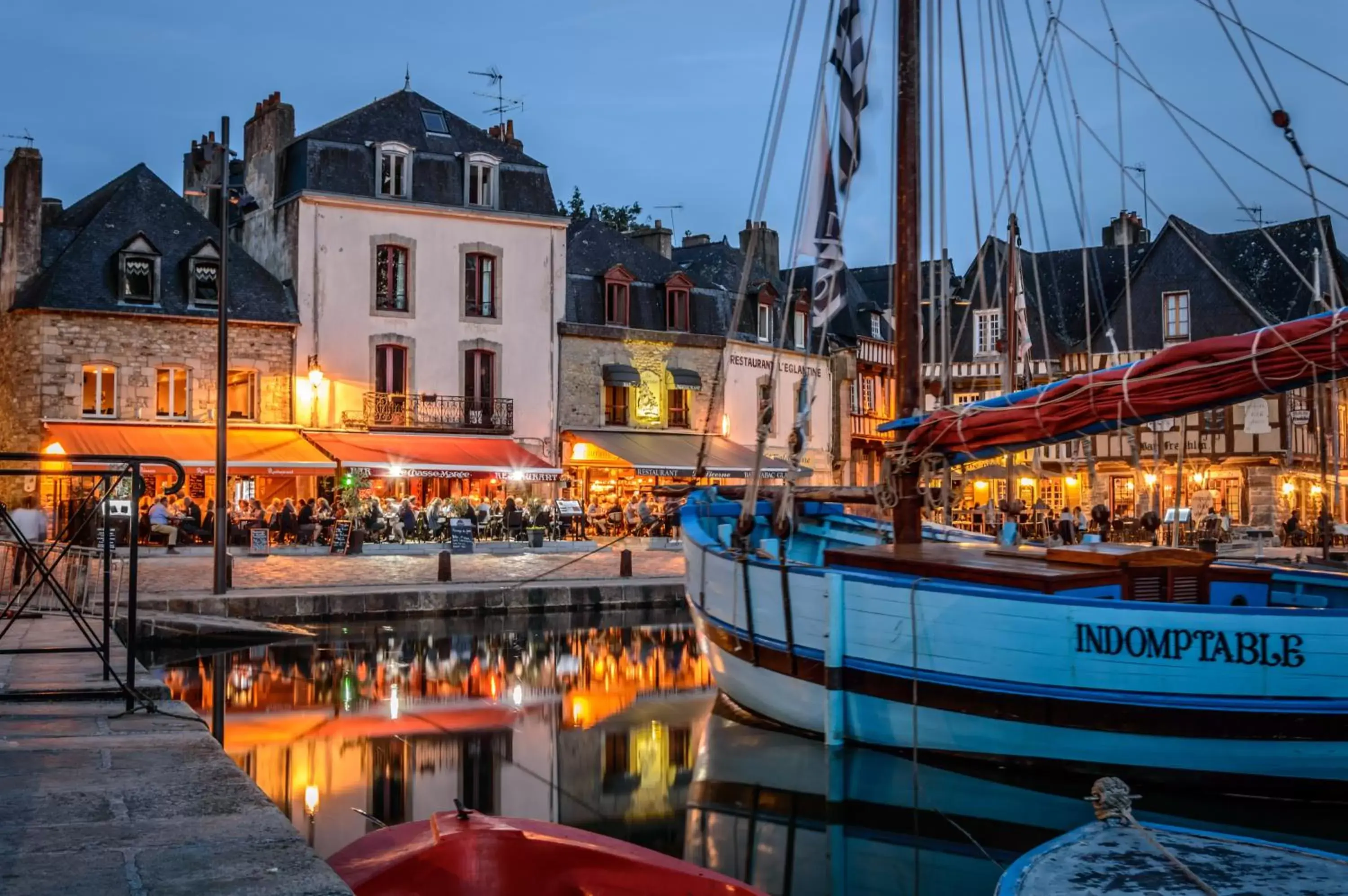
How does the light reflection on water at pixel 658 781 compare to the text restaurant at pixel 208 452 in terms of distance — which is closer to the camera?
the light reflection on water at pixel 658 781

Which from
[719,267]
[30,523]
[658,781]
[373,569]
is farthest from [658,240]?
→ [658,781]

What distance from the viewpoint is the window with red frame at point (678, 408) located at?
38.4 m

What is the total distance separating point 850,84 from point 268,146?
2401 cm

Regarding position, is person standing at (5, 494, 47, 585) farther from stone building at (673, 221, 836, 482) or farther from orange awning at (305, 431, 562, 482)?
stone building at (673, 221, 836, 482)

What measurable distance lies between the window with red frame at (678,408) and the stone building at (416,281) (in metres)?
3.65

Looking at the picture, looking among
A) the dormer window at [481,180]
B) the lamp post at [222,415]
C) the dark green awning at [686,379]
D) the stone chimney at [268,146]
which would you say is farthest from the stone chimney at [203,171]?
the lamp post at [222,415]

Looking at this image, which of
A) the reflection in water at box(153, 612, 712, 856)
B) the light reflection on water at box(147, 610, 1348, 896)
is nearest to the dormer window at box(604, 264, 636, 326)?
the reflection in water at box(153, 612, 712, 856)

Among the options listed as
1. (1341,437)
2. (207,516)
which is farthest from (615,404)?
(1341,437)

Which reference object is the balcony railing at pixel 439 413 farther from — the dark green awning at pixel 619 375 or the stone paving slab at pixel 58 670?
the stone paving slab at pixel 58 670

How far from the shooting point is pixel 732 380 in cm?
4022

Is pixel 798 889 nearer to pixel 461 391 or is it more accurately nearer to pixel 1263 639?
pixel 1263 639

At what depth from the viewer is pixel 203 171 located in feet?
127

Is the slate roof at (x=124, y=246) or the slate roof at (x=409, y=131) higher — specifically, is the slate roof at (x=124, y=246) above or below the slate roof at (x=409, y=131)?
below

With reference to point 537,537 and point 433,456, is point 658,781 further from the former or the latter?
point 433,456
